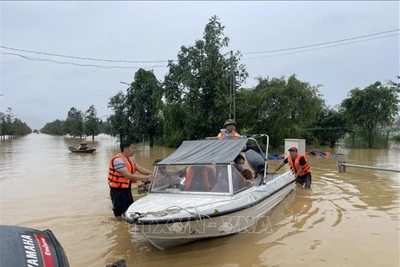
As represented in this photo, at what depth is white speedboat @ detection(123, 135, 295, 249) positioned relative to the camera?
4797 mm

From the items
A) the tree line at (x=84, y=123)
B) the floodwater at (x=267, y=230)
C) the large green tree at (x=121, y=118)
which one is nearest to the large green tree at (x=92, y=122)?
the tree line at (x=84, y=123)

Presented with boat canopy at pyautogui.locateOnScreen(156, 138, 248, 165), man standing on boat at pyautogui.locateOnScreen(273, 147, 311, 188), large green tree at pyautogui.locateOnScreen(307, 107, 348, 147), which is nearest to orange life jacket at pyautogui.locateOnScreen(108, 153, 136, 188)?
boat canopy at pyautogui.locateOnScreen(156, 138, 248, 165)

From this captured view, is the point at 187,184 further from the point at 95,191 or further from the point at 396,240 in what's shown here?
the point at 95,191

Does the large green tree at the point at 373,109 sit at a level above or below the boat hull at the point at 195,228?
above

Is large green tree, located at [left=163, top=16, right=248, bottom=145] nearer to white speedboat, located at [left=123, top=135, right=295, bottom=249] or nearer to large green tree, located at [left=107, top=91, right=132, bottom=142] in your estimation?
large green tree, located at [left=107, top=91, right=132, bottom=142]

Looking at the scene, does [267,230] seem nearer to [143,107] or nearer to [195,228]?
[195,228]

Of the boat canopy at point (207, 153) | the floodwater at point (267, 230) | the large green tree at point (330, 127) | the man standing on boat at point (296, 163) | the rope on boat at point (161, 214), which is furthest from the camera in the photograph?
the large green tree at point (330, 127)

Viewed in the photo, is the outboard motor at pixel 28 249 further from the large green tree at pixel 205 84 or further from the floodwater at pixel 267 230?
the large green tree at pixel 205 84

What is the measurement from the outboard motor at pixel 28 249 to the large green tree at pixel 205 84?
20.8 meters

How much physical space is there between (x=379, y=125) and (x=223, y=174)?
91.8ft

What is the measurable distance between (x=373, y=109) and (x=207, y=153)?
26718mm

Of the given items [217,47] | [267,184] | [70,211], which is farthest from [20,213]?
[217,47]

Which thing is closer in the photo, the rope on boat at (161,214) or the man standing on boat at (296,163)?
the rope on boat at (161,214)

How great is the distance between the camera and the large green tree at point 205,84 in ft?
78.8
